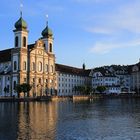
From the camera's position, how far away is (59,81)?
14150 centimetres

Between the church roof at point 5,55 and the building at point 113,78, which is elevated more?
the church roof at point 5,55

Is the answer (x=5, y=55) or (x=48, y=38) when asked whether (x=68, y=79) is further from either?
(x=5, y=55)

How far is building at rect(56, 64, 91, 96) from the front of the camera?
142 meters

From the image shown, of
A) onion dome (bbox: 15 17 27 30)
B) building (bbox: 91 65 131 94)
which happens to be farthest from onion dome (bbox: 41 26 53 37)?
building (bbox: 91 65 131 94)

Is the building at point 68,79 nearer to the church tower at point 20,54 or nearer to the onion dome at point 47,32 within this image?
the onion dome at point 47,32

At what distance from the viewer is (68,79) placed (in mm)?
148250

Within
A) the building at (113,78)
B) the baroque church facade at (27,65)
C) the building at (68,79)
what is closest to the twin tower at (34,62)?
the baroque church facade at (27,65)

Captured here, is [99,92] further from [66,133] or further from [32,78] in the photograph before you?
[66,133]

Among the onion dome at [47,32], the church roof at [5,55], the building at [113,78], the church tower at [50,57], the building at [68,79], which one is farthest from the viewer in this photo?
the building at [113,78]

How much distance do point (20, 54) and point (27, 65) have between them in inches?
212

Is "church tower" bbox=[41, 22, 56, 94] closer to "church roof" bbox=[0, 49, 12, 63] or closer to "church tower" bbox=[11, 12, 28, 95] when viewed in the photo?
"church tower" bbox=[11, 12, 28, 95]

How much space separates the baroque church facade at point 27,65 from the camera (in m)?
115

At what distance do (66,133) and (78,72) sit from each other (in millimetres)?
134199

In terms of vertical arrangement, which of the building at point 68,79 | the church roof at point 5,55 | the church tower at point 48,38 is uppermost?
the church tower at point 48,38
